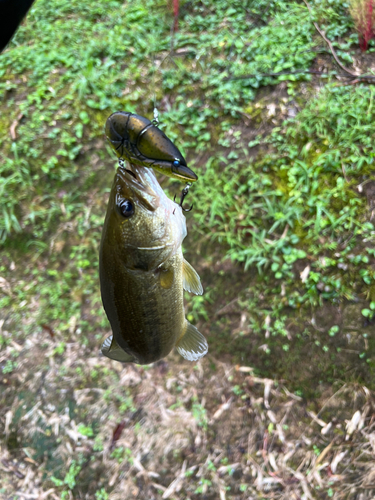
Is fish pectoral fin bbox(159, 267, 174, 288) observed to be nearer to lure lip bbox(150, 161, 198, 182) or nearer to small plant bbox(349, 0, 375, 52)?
lure lip bbox(150, 161, 198, 182)

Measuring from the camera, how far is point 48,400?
3.38 metres

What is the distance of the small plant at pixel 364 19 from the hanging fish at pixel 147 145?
321cm

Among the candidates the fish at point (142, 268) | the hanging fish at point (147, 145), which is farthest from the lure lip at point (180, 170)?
the fish at point (142, 268)

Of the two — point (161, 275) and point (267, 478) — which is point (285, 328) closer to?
point (267, 478)

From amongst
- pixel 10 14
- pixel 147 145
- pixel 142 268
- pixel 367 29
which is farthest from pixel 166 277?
pixel 367 29

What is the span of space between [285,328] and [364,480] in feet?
4.75

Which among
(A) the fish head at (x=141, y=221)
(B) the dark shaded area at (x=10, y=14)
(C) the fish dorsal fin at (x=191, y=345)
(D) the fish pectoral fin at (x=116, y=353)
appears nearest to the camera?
(A) the fish head at (x=141, y=221)

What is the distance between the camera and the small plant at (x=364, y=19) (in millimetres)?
2943

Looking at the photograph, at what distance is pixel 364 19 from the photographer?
301 cm

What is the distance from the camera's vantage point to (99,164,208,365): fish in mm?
1401

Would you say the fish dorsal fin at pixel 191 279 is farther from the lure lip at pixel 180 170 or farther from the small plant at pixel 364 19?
the small plant at pixel 364 19

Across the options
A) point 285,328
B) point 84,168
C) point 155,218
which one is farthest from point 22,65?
point 285,328

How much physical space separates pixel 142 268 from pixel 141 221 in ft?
0.82

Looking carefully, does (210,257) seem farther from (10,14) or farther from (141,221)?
(10,14)
